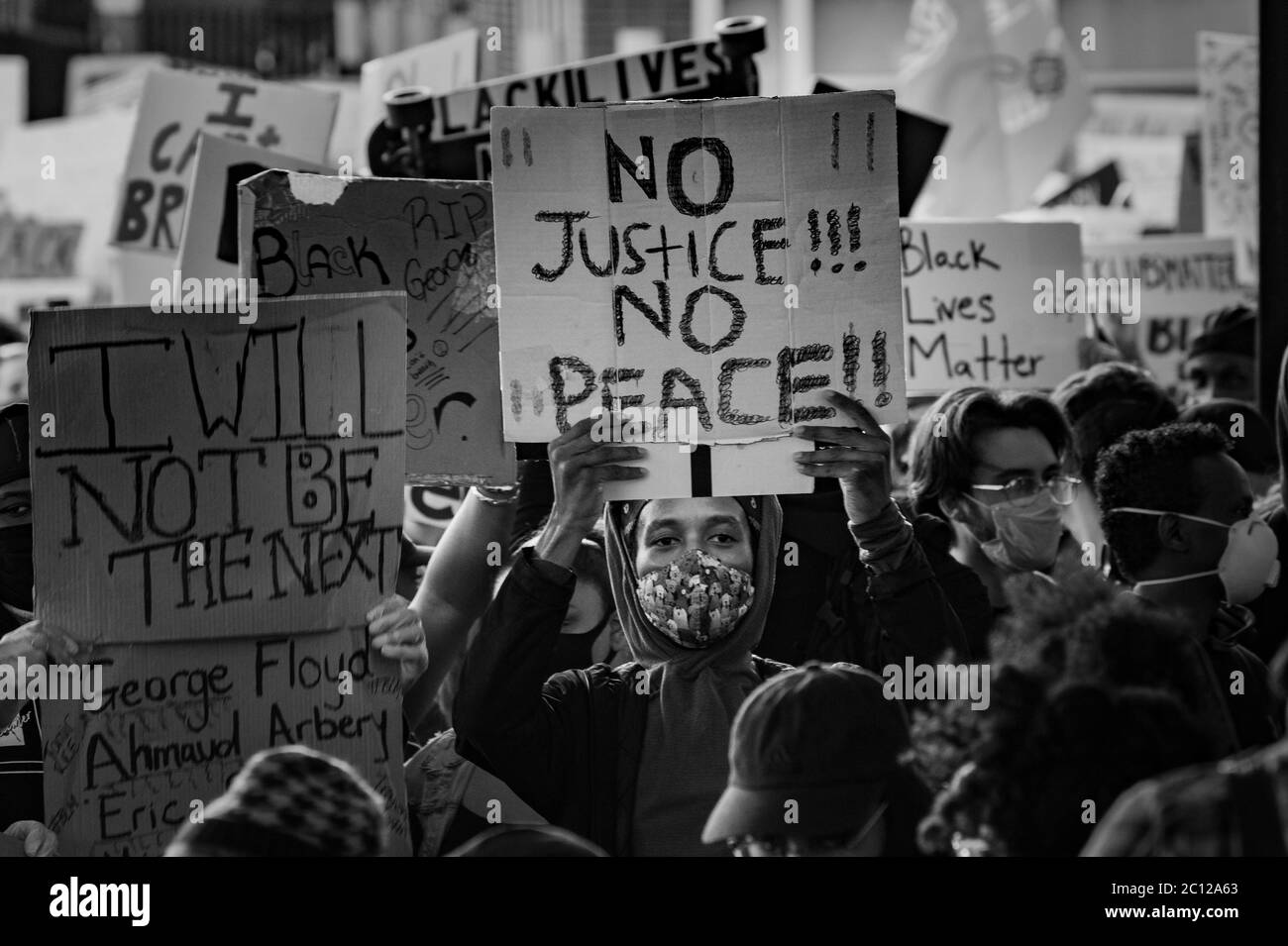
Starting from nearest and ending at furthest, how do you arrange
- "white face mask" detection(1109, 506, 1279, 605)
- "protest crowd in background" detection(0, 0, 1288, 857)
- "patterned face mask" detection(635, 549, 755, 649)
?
"protest crowd in background" detection(0, 0, 1288, 857) → "patterned face mask" detection(635, 549, 755, 649) → "white face mask" detection(1109, 506, 1279, 605)

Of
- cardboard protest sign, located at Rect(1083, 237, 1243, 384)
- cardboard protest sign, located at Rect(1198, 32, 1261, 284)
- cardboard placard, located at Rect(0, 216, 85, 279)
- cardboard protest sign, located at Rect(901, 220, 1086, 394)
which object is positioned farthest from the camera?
cardboard placard, located at Rect(0, 216, 85, 279)

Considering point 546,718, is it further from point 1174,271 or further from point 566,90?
point 1174,271

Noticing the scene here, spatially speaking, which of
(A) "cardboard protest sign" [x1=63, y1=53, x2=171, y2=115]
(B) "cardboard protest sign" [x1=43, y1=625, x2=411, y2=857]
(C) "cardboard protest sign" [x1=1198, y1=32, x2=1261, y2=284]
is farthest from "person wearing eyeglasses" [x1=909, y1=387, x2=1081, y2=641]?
(A) "cardboard protest sign" [x1=63, y1=53, x2=171, y2=115]

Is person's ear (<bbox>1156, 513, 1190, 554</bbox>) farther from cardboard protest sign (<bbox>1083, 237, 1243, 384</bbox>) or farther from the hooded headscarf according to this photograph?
cardboard protest sign (<bbox>1083, 237, 1243, 384</bbox>)

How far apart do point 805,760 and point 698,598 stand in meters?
0.37

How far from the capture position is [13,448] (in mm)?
3402

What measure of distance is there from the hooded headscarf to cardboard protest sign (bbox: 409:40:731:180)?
4.99ft

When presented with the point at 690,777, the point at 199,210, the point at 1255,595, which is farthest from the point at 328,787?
the point at 199,210

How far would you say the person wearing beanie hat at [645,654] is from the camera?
3.15m

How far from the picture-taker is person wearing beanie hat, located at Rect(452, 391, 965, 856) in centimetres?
315

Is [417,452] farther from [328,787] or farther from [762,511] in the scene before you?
[328,787]

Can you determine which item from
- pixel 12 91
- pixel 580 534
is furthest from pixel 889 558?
pixel 12 91

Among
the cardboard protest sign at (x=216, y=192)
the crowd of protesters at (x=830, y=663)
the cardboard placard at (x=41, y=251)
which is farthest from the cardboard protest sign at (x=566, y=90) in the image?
the cardboard placard at (x=41, y=251)
